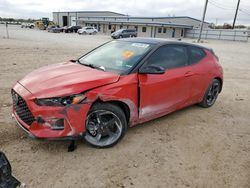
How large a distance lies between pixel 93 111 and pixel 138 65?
102 centimetres

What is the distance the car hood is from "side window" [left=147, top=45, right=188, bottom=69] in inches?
33.4

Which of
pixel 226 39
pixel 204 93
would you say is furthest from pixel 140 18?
pixel 204 93

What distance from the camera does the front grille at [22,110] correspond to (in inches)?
118

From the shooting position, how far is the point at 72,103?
2.91m

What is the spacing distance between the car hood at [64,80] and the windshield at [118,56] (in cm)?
26

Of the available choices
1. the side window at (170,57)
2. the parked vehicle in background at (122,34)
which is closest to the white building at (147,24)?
the parked vehicle in background at (122,34)

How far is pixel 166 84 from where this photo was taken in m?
3.93

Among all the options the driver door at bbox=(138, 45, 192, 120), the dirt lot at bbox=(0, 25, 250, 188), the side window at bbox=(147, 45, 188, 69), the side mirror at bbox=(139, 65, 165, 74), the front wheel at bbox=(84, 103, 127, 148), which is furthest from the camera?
the side window at bbox=(147, 45, 188, 69)

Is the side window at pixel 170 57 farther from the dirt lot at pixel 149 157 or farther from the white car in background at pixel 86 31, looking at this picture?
the white car in background at pixel 86 31

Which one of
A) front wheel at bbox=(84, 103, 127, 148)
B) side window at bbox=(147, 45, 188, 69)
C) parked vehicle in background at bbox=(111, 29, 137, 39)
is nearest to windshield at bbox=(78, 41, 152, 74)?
side window at bbox=(147, 45, 188, 69)

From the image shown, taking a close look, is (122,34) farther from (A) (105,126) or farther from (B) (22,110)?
(B) (22,110)

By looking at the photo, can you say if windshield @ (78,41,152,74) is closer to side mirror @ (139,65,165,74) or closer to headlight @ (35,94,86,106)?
side mirror @ (139,65,165,74)

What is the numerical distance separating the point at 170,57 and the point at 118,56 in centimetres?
95

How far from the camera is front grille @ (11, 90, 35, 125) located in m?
2.99
